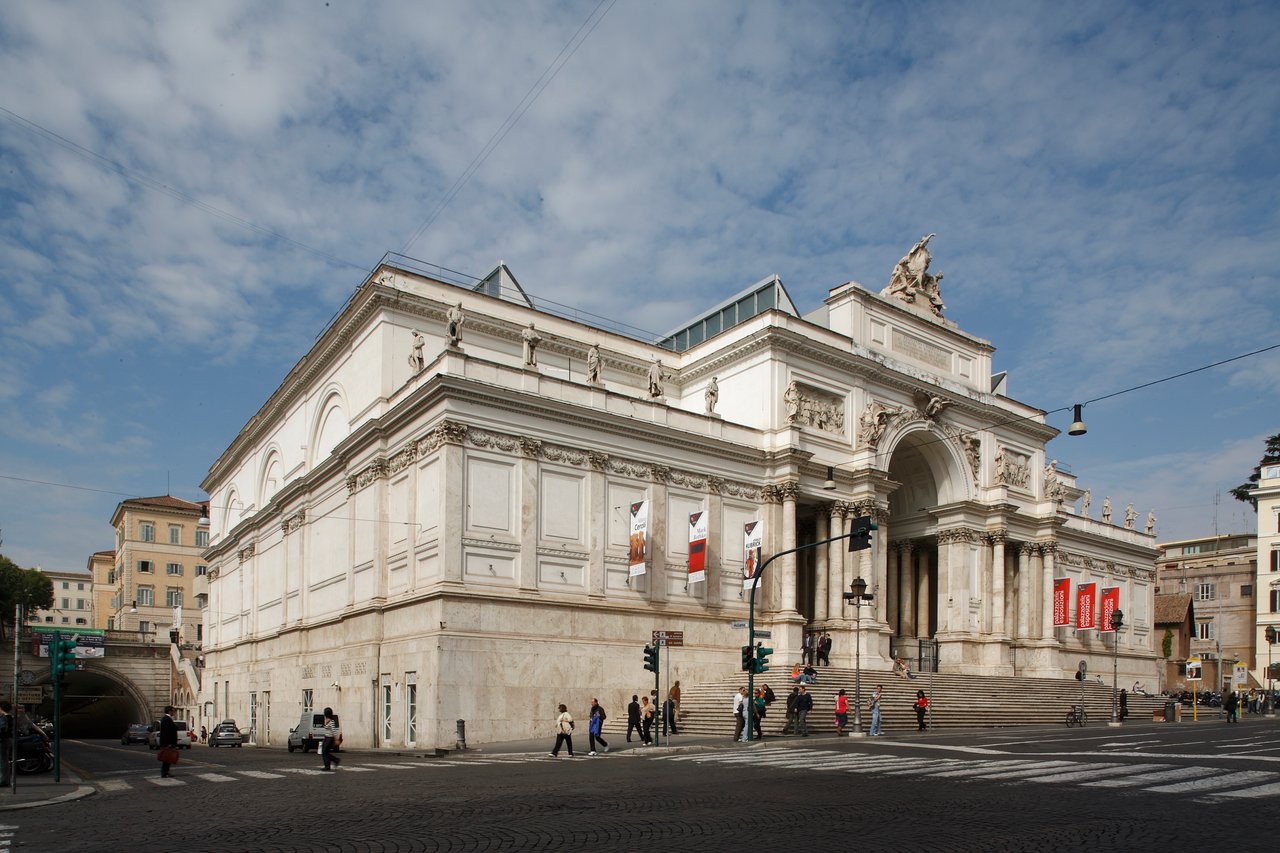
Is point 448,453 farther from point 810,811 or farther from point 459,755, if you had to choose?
point 810,811

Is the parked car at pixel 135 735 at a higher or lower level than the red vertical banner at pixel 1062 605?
lower

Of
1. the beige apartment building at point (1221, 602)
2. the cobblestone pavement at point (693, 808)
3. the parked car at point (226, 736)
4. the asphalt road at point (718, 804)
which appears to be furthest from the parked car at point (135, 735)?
the beige apartment building at point (1221, 602)

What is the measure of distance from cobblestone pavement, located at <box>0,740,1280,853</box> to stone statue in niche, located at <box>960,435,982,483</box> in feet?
96.3

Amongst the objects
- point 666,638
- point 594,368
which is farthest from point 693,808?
point 594,368

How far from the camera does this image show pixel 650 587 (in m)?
38.1

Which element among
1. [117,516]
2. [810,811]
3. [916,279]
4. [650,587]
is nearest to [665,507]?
[650,587]

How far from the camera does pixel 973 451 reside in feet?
168

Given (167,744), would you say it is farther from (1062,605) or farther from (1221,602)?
(1221,602)

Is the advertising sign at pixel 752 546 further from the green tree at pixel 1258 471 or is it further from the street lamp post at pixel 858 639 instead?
the green tree at pixel 1258 471

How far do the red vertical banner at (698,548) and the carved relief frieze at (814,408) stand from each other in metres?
6.75

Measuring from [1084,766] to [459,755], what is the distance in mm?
16642

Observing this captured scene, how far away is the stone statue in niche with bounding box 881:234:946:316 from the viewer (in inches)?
1994

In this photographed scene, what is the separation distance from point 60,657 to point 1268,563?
252ft

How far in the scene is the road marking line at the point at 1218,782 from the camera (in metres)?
16.8
